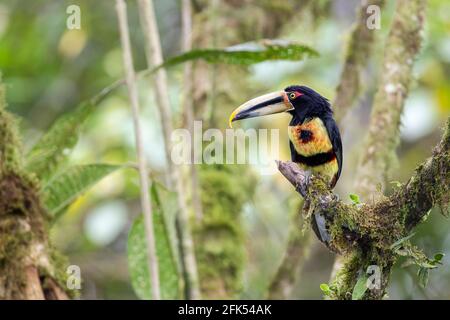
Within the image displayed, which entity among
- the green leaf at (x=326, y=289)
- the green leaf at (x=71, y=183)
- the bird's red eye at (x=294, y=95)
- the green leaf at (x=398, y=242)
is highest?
the bird's red eye at (x=294, y=95)

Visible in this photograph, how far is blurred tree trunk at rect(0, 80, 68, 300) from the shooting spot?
11.7 ft

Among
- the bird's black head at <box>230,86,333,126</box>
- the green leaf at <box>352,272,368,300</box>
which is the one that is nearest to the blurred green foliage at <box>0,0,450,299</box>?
the bird's black head at <box>230,86,333,126</box>

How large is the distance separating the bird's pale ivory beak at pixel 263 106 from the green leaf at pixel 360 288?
1.27 m

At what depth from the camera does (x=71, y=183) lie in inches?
160

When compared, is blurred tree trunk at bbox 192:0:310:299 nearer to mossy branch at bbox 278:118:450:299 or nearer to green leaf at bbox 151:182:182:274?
green leaf at bbox 151:182:182:274

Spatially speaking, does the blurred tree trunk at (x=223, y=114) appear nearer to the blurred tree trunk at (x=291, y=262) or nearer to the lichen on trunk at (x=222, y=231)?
the lichen on trunk at (x=222, y=231)

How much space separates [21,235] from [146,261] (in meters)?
0.76

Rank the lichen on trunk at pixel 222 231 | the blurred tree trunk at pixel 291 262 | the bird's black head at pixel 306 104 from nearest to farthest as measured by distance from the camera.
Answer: the bird's black head at pixel 306 104 < the blurred tree trunk at pixel 291 262 < the lichen on trunk at pixel 222 231

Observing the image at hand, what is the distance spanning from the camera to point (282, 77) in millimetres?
7102

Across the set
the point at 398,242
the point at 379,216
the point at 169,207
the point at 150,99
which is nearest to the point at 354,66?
the point at 169,207

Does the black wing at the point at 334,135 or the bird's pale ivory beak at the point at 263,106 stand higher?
the bird's pale ivory beak at the point at 263,106

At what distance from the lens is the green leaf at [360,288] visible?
2686 mm

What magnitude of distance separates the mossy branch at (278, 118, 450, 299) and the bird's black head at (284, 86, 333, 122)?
1068 millimetres

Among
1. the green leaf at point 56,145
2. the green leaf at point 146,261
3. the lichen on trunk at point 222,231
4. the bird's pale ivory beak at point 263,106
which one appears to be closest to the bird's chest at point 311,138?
the bird's pale ivory beak at point 263,106
